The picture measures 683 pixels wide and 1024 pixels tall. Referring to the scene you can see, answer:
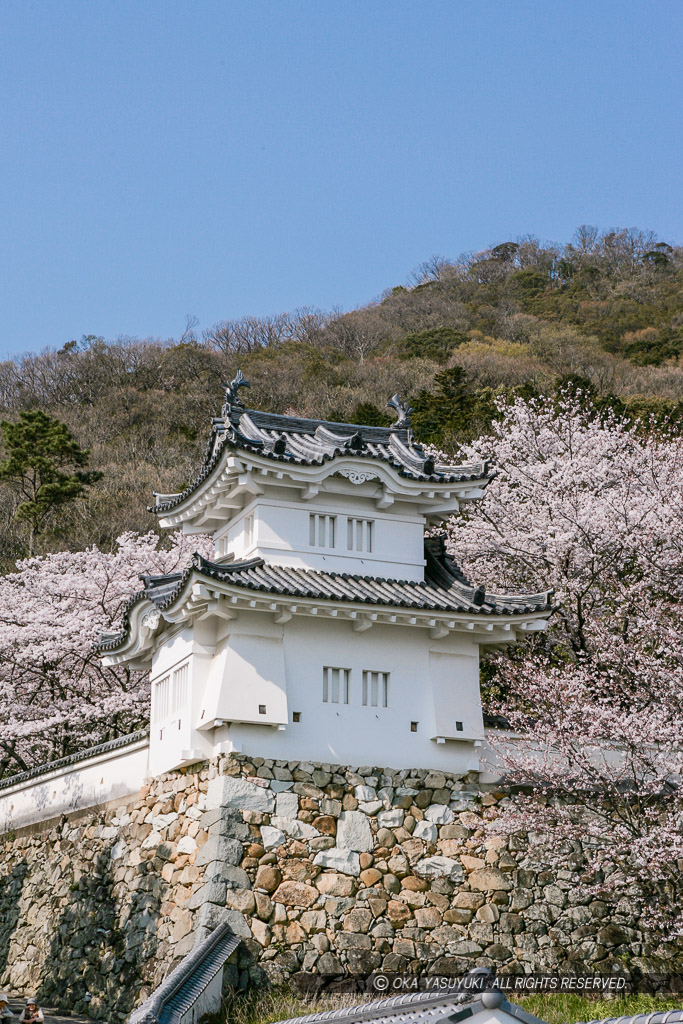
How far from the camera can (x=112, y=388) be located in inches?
2073

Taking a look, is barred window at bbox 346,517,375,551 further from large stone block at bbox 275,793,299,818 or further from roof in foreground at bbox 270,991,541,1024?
roof in foreground at bbox 270,991,541,1024

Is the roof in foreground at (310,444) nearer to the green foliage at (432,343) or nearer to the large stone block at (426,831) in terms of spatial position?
the large stone block at (426,831)

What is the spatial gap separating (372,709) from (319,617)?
1473 mm

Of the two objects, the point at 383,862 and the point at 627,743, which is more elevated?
the point at 627,743

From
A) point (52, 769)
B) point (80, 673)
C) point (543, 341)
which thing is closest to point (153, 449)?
point (543, 341)

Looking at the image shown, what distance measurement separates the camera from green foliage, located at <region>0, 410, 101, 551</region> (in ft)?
109

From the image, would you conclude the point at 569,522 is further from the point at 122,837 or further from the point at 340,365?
the point at 340,365

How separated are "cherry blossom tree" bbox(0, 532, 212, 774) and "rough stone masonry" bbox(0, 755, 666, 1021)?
5.53 meters

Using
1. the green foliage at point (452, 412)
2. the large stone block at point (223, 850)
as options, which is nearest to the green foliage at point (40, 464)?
the green foliage at point (452, 412)

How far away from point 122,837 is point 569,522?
953 cm

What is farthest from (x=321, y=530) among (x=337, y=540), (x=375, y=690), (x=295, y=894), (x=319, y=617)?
(x=295, y=894)

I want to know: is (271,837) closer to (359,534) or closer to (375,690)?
(375,690)

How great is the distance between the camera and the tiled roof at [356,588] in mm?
13922

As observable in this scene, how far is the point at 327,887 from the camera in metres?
13.5
